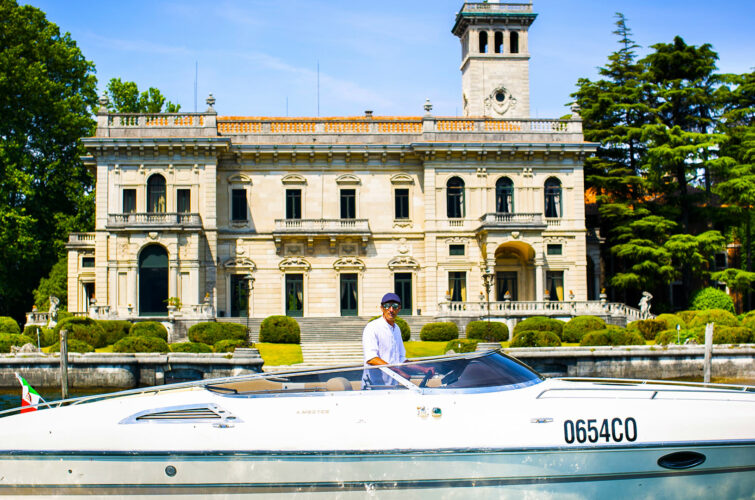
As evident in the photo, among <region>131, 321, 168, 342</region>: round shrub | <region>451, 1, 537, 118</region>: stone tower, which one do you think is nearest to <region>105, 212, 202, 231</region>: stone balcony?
<region>131, 321, 168, 342</region>: round shrub

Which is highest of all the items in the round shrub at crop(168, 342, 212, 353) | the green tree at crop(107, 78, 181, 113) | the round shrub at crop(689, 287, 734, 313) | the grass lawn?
the green tree at crop(107, 78, 181, 113)

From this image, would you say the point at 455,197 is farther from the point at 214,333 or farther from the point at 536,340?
the point at 214,333

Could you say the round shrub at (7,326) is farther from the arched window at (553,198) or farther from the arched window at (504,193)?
the arched window at (553,198)

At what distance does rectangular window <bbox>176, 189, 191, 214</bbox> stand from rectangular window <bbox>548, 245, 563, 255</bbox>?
1865cm

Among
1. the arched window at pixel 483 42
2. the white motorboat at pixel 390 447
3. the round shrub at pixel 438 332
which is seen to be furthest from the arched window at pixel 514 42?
the white motorboat at pixel 390 447

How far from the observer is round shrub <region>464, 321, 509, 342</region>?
95.8 ft

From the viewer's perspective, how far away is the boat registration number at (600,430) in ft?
23.4

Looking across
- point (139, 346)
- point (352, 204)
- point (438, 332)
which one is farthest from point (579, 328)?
point (139, 346)

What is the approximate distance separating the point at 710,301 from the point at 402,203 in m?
16.5

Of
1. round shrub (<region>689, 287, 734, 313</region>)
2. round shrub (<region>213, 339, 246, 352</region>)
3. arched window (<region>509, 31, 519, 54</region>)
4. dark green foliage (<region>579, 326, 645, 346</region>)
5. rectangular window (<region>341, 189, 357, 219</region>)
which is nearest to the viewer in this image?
round shrub (<region>213, 339, 246, 352</region>)

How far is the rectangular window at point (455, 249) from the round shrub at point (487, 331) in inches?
299

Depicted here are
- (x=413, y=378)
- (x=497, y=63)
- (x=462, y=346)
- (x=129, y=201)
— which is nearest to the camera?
(x=413, y=378)

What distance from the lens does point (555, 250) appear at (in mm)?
37406

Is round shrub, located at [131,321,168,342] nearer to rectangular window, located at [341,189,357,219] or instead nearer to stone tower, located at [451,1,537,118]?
rectangular window, located at [341,189,357,219]
